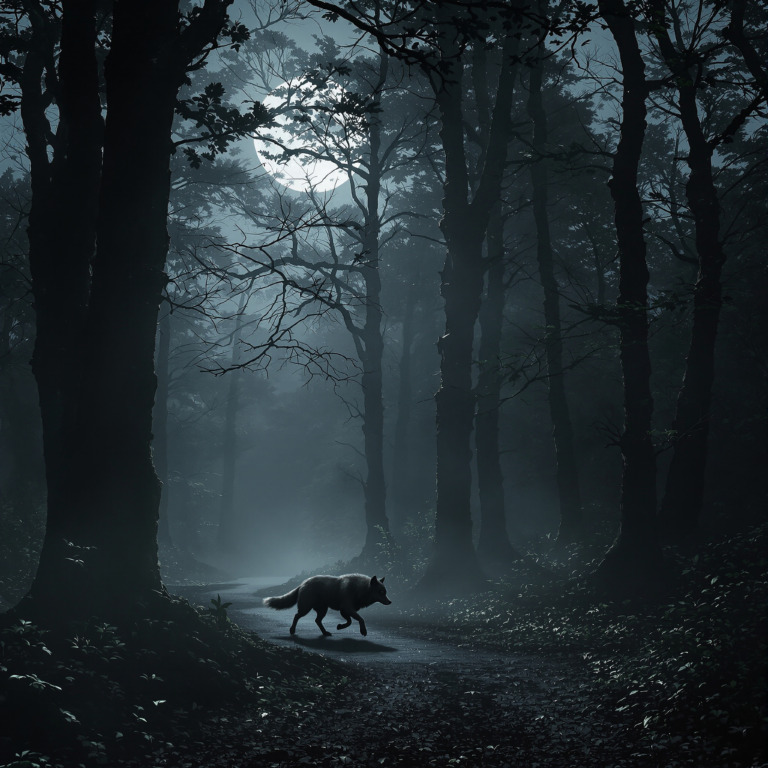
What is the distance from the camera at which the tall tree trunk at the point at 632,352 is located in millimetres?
12625

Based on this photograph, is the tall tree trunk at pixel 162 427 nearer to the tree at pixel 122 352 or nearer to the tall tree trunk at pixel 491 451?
the tall tree trunk at pixel 491 451

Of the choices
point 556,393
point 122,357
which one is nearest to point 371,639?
point 122,357

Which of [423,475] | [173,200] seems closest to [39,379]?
[173,200]

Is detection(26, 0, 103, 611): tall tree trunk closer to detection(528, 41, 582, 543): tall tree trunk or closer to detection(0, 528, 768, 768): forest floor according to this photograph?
detection(0, 528, 768, 768): forest floor

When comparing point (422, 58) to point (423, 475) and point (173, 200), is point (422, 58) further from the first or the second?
point (423, 475)

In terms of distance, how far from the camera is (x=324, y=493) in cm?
5153

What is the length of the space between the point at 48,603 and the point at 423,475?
34174mm

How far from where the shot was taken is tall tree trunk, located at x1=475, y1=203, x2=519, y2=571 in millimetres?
20688

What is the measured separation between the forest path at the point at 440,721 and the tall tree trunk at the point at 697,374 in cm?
617

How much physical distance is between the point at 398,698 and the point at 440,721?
0.97 meters

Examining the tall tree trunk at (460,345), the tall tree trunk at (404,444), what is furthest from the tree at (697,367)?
the tall tree trunk at (404,444)

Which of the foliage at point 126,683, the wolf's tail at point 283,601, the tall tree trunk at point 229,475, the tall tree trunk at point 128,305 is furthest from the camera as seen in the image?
the tall tree trunk at point 229,475

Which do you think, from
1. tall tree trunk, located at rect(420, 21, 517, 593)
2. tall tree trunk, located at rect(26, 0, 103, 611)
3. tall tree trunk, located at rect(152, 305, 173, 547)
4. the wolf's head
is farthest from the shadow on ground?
tall tree trunk, located at rect(152, 305, 173, 547)

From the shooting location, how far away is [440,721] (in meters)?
6.88
